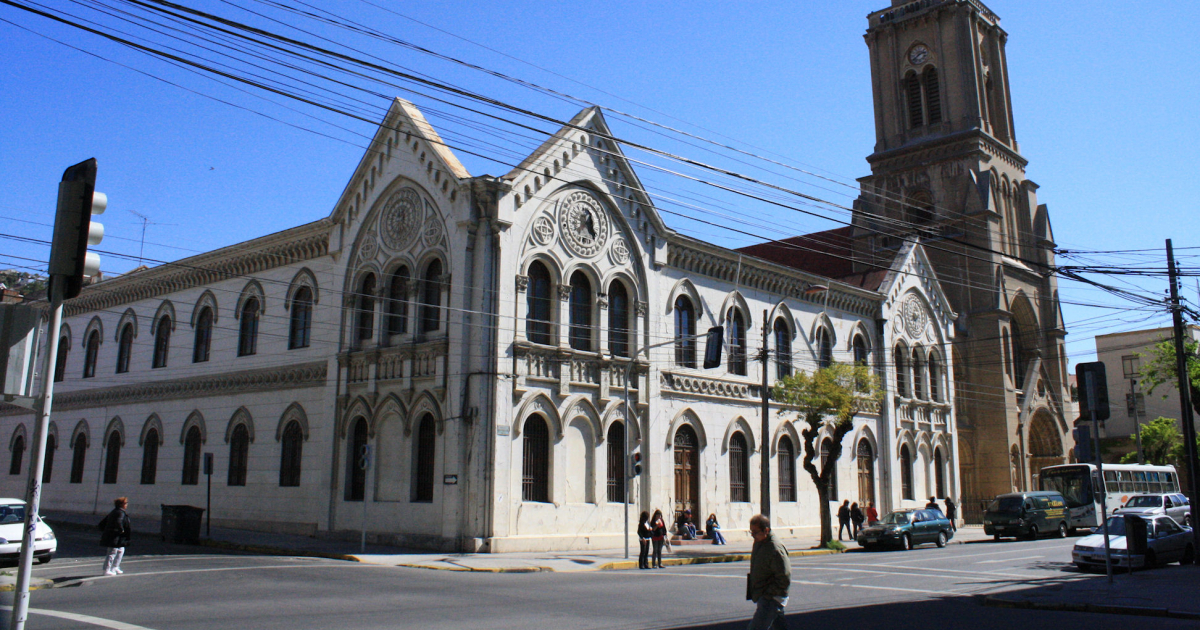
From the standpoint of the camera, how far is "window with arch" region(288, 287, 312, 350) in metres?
29.3

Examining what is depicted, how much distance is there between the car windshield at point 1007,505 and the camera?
33500 millimetres

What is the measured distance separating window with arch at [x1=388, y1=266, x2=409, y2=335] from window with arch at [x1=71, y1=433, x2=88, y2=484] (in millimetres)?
18468

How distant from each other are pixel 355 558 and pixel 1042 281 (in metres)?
48.3

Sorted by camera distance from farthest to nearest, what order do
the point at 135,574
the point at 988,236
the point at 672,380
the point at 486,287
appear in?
1. the point at 988,236
2. the point at 672,380
3. the point at 486,287
4. the point at 135,574

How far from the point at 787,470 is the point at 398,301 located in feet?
53.1

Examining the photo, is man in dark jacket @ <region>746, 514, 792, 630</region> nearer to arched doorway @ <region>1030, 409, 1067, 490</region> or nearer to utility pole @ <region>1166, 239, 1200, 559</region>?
utility pole @ <region>1166, 239, 1200, 559</region>

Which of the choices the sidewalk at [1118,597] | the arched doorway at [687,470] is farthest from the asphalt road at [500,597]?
the arched doorway at [687,470]

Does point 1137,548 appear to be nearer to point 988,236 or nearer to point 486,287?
point 486,287

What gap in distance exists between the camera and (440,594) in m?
14.1

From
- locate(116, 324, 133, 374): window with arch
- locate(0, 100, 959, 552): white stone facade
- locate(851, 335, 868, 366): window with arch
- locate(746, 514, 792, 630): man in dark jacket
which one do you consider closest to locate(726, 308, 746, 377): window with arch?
locate(0, 100, 959, 552): white stone facade

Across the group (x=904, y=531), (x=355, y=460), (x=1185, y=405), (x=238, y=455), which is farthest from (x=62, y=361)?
(x=1185, y=405)

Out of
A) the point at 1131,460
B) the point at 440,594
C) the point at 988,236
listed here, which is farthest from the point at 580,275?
the point at 1131,460

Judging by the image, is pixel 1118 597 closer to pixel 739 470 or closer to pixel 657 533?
pixel 657 533

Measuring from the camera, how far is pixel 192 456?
31.9 m
